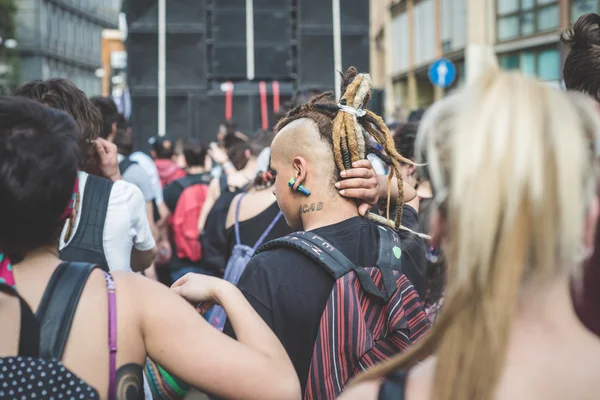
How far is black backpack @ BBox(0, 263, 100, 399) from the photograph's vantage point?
1.63 meters

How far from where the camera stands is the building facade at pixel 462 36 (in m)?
22.2

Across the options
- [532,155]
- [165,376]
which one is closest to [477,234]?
[532,155]

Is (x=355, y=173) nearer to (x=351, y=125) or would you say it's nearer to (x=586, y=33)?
(x=351, y=125)

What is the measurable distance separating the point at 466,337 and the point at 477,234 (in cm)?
18

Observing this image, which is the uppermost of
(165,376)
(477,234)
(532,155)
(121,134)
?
(121,134)

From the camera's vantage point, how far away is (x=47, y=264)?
175 cm

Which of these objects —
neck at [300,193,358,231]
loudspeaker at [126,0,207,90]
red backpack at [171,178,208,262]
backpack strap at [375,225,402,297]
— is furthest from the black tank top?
loudspeaker at [126,0,207,90]

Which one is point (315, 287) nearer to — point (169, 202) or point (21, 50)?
point (169, 202)

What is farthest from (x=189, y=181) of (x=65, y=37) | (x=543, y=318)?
(x=65, y=37)

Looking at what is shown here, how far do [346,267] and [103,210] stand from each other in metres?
0.96

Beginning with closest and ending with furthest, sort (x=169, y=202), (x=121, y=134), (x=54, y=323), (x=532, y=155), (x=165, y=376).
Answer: (x=532, y=155) → (x=54, y=323) → (x=165, y=376) → (x=121, y=134) → (x=169, y=202)

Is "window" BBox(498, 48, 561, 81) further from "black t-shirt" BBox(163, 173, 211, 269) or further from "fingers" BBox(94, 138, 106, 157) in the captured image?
"fingers" BBox(94, 138, 106, 157)

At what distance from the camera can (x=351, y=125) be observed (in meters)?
2.79

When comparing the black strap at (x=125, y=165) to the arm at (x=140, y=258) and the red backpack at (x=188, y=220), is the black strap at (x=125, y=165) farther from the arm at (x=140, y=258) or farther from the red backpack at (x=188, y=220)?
the arm at (x=140, y=258)
